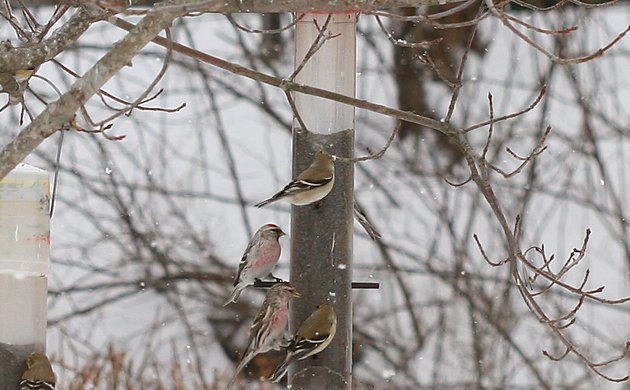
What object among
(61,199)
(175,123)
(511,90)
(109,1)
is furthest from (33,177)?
(511,90)

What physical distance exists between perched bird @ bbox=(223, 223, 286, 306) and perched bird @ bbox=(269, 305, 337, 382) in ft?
0.56

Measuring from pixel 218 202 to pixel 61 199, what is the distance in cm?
84

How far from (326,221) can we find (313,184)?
0.24 metres

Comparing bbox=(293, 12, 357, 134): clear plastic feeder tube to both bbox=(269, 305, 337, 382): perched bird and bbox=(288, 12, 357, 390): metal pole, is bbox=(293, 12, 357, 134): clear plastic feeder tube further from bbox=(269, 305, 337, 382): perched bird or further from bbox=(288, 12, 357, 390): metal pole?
bbox=(269, 305, 337, 382): perched bird

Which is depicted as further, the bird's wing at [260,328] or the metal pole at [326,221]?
the metal pole at [326,221]

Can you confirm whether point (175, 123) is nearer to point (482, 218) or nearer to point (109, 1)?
point (482, 218)

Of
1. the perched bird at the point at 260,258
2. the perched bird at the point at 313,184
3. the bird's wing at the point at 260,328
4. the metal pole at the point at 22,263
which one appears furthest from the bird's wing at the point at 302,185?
the metal pole at the point at 22,263

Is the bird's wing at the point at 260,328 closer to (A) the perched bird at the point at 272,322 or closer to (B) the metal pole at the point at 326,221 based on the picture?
(A) the perched bird at the point at 272,322

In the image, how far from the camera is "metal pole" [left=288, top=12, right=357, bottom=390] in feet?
10.8

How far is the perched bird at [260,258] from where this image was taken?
320 centimetres

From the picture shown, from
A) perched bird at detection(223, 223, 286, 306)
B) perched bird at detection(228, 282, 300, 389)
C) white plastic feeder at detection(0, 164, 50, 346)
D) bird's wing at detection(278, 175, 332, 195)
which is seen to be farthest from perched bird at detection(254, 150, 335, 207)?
white plastic feeder at detection(0, 164, 50, 346)

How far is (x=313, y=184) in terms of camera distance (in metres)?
3.14

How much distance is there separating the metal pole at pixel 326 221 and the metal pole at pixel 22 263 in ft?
2.57

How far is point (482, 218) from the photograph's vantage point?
7215 mm
